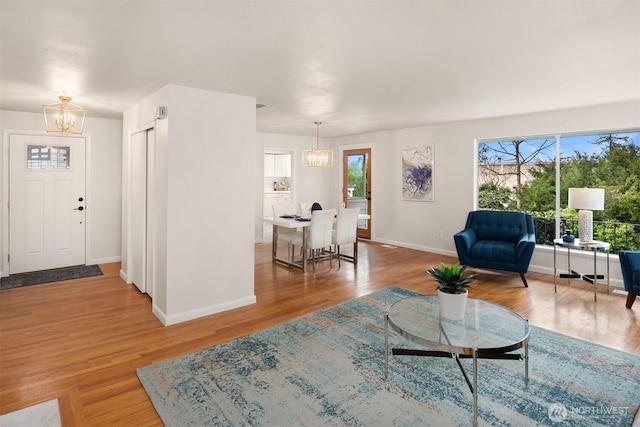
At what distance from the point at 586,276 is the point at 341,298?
3.27 m

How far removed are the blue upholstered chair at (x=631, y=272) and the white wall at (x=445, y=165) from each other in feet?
3.25

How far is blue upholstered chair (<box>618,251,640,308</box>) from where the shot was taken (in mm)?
3715

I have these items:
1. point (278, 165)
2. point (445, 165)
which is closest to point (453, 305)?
point (445, 165)

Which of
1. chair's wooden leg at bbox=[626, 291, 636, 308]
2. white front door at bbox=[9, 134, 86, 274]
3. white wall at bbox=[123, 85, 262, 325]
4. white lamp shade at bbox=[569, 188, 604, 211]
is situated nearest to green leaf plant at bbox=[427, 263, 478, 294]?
white wall at bbox=[123, 85, 262, 325]

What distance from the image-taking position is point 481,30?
2342mm

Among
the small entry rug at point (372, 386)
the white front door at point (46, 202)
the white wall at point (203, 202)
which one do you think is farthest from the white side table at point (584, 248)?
the white front door at point (46, 202)

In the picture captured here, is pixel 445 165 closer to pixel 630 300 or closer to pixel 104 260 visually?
pixel 630 300

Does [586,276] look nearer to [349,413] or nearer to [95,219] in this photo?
[349,413]

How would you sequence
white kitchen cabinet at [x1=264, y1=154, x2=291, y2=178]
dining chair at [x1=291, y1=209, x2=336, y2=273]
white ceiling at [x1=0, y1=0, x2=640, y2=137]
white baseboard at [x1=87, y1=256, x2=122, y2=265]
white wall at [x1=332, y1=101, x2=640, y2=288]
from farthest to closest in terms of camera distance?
1. white kitchen cabinet at [x1=264, y1=154, x2=291, y2=178]
2. white baseboard at [x1=87, y1=256, x2=122, y2=265]
3. dining chair at [x1=291, y1=209, x2=336, y2=273]
4. white wall at [x1=332, y1=101, x2=640, y2=288]
5. white ceiling at [x1=0, y1=0, x2=640, y2=137]

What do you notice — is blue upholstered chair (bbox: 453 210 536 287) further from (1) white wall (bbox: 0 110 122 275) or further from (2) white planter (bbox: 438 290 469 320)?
(1) white wall (bbox: 0 110 122 275)

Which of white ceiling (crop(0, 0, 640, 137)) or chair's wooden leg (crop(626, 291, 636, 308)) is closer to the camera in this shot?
white ceiling (crop(0, 0, 640, 137))

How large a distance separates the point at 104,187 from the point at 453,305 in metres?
5.71

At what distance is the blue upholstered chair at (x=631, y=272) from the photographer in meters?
3.71

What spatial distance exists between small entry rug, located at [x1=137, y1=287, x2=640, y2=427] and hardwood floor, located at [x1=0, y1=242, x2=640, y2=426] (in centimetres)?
24
